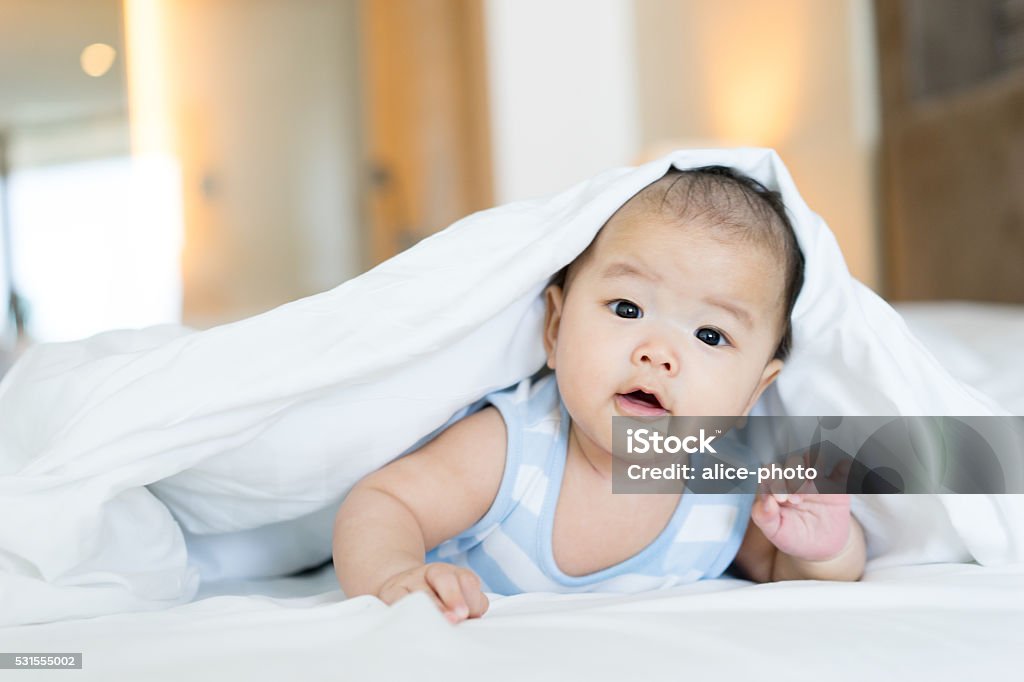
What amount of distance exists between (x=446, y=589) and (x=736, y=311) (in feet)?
1.23

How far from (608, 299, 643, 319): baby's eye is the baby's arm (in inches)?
6.2

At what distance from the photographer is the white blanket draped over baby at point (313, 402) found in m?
0.69

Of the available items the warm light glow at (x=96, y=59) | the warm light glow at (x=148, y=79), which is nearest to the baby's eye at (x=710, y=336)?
the warm light glow at (x=148, y=79)

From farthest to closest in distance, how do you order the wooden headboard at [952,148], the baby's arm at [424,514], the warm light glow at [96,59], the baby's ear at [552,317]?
the warm light glow at [96,59] → the wooden headboard at [952,148] → the baby's ear at [552,317] → the baby's arm at [424,514]

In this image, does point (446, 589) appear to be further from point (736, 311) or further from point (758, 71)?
point (758, 71)

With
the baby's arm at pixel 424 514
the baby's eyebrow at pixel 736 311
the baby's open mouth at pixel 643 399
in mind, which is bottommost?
the baby's arm at pixel 424 514

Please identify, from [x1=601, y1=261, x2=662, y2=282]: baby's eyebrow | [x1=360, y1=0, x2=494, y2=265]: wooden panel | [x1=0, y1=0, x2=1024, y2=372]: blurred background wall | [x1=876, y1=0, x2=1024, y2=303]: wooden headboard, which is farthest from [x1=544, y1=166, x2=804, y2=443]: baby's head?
[x1=360, y1=0, x2=494, y2=265]: wooden panel

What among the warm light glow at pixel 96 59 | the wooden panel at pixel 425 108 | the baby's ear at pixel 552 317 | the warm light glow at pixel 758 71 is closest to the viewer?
the baby's ear at pixel 552 317

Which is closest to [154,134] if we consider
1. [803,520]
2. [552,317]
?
[552,317]

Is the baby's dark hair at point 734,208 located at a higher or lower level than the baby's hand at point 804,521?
higher

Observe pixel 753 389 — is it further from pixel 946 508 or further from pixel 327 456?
pixel 327 456

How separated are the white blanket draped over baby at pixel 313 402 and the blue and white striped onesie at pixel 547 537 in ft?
0.26

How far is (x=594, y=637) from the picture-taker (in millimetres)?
575

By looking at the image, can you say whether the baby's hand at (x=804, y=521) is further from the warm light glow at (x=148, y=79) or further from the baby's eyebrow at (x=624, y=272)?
the warm light glow at (x=148, y=79)
